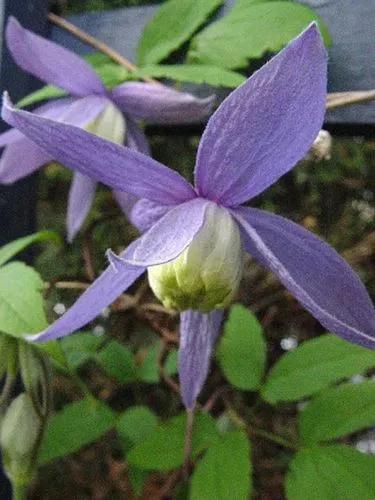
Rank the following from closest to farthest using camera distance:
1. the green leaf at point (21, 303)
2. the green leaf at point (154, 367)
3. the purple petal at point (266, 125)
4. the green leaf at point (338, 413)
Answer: the purple petal at point (266, 125), the green leaf at point (21, 303), the green leaf at point (338, 413), the green leaf at point (154, 367)

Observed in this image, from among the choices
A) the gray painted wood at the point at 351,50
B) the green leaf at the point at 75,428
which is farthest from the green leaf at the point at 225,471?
the gray painted wood at the point at 351,50

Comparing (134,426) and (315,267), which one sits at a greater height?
(315,267)

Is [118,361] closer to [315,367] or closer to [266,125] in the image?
[315,367]

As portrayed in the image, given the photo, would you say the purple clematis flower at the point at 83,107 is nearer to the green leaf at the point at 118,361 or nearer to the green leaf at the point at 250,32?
the green leaf at the point at 250,32

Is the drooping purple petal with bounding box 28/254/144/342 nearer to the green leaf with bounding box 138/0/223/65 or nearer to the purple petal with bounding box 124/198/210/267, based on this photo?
the purple petal with bounding box 124/198/210/267

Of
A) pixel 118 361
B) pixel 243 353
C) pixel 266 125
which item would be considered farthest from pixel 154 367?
pixel 266 125

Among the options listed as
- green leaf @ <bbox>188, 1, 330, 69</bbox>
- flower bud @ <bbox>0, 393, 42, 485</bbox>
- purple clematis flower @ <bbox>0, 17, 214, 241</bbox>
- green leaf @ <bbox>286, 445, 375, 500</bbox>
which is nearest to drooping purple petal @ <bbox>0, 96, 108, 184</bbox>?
purple clematis flower @ <bbox>0, 17, 214, 241</bbox>
